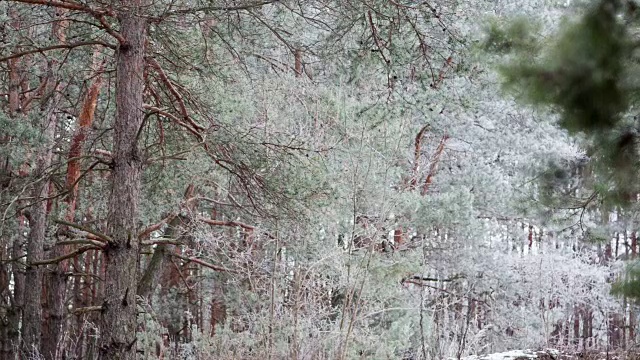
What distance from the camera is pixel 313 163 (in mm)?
7066

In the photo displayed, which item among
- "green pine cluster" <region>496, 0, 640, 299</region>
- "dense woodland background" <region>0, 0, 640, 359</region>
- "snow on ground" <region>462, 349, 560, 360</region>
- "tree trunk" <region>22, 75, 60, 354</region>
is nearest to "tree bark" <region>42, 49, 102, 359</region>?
"dense woodland background" <region>0, 0, 640, 359</region>

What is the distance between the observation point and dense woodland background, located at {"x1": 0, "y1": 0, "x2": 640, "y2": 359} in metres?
2.88

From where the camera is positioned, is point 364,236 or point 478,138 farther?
point 478,138

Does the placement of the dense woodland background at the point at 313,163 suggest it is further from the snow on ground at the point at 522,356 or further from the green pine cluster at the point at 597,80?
the snow on ground at the point at 522,356

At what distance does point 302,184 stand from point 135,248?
2.24 meters

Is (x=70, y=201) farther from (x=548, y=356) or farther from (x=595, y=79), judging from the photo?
(x=595, y=79)

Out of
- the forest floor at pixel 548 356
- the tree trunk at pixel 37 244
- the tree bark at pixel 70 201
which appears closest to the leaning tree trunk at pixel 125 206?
the tree trunk at pixel 37 244

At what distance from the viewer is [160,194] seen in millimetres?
7984

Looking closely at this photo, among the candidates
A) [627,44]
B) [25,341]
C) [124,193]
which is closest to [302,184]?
[124,193]

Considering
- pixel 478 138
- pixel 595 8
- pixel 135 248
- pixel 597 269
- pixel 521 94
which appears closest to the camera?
pixel 595 8

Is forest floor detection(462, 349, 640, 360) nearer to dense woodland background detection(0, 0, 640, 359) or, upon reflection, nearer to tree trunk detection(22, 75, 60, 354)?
dense woodland background detection(0, 0, 640, 359)

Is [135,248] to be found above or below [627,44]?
below

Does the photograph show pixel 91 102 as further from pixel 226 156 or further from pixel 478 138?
pixel 478 138

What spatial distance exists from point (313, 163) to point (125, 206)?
97.8 inches
